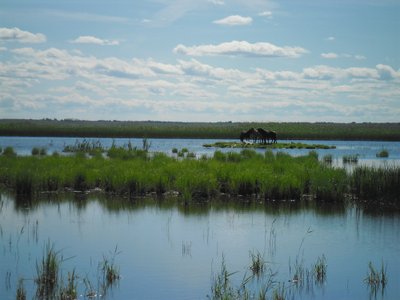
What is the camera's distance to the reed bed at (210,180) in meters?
19.9

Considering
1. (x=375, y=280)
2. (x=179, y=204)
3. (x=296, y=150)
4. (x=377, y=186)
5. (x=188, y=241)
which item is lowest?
(x=375, y=280)

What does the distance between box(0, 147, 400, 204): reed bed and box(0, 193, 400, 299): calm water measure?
3.40 ft

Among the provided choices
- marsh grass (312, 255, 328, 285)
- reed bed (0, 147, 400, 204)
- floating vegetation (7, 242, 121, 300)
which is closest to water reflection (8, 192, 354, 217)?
reed bed (0, 147, 400, 204)

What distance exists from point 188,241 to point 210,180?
667 centimetres

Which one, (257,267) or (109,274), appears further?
(257,267)

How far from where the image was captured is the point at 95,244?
13.1m

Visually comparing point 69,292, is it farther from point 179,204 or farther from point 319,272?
point 179,204

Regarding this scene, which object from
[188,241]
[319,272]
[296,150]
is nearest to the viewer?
[319,272]

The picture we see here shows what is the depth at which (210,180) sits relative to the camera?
796 inches

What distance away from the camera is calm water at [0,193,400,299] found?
1035 cm

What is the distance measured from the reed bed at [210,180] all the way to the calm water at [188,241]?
1.04 meters

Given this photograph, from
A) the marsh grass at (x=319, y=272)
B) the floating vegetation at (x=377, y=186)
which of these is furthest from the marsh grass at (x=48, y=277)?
the floating vegetation at (x=377, y=186)

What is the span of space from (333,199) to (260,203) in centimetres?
233

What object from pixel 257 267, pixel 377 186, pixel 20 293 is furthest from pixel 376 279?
pixel 377 186
